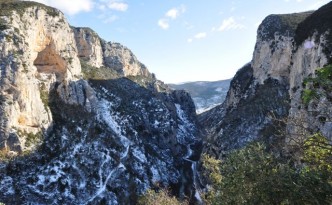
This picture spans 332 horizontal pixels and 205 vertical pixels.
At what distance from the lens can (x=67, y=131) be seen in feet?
261

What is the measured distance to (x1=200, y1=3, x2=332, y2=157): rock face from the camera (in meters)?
61.5

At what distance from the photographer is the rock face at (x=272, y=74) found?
61.5 meters

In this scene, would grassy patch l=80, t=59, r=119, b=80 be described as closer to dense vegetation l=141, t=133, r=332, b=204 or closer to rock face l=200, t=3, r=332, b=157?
rock face l=200, t=3, r=332, b=157

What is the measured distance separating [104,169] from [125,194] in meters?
6.96

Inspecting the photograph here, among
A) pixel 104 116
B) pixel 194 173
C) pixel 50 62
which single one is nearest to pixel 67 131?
pixel 104 116

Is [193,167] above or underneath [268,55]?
underneath

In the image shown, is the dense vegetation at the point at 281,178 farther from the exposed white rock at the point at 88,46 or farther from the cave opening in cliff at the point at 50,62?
the exposed white rock at the point at 88,46

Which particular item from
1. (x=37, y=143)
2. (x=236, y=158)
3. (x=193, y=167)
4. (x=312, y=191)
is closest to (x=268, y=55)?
(x=193, y=167)

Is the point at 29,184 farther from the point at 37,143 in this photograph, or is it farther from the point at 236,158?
the point at 236,158

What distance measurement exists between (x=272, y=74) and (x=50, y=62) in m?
57.0

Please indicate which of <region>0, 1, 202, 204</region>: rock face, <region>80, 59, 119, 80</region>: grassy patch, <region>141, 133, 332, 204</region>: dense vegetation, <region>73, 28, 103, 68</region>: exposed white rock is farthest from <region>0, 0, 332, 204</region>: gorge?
<region>141, 133, 332, 204</region>: dense vegetation

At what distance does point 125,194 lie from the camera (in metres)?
76.5

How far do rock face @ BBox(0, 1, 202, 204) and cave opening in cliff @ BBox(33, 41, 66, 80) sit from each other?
0.78 ft

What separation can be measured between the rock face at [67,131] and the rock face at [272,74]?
54.3ft
